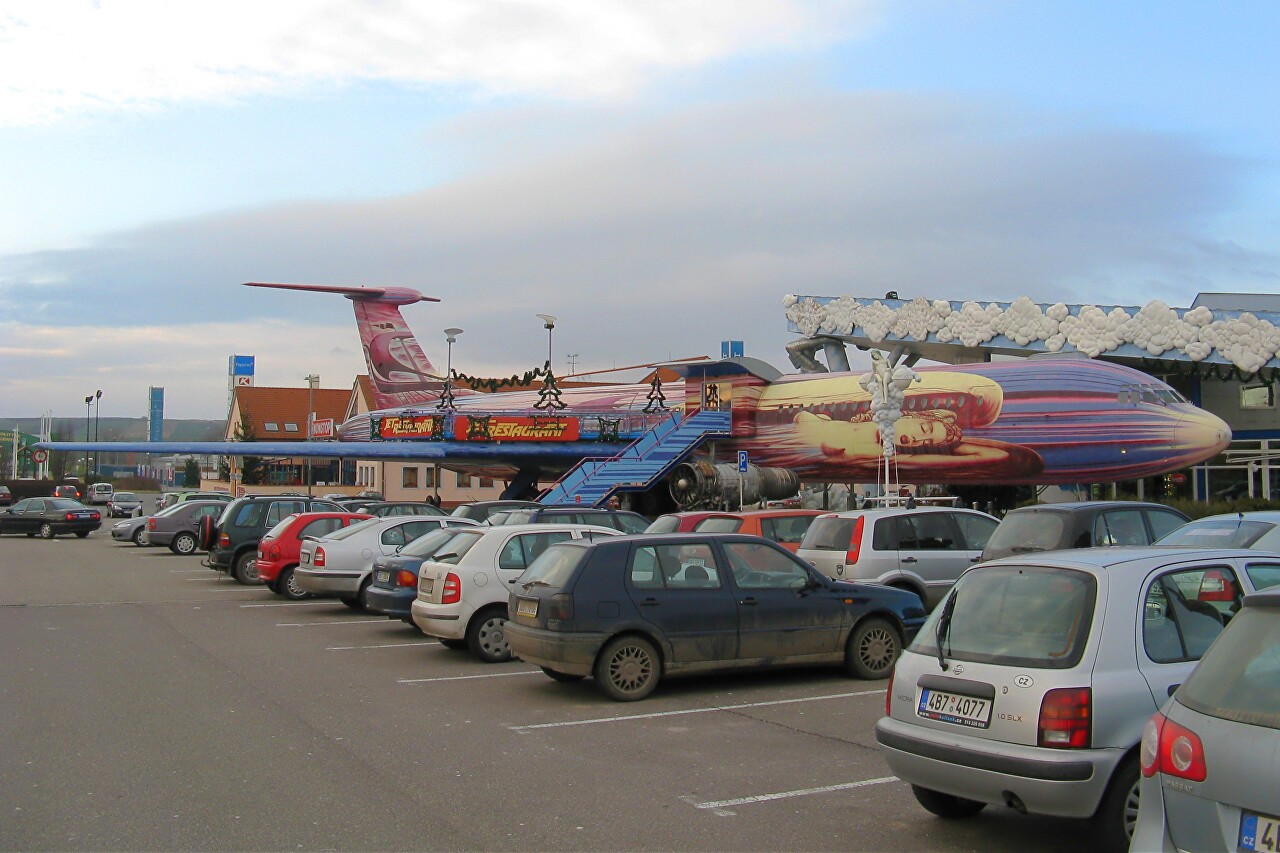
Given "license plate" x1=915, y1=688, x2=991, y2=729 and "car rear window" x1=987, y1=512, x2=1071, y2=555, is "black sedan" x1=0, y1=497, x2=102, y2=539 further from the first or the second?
"license plate" x1=915, y1=688, x2=991, y2=729

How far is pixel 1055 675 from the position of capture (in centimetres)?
554

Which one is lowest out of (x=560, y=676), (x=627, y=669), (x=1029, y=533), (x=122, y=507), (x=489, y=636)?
(x=122, y=507)

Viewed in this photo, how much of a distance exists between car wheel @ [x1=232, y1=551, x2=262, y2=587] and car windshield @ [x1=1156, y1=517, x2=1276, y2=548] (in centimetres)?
1615

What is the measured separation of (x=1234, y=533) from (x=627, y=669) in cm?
629

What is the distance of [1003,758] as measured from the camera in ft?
18.2

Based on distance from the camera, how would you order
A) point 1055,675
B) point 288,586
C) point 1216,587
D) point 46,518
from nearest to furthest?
point 1055,675 < point 1216,587 < point 288,586 < point 46,518

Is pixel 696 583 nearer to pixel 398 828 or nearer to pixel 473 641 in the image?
pixel 473 641

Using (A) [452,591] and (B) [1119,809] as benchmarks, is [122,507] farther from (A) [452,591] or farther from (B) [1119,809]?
(B) [1119,809]

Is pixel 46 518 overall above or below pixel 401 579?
below

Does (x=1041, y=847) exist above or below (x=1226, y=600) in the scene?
below

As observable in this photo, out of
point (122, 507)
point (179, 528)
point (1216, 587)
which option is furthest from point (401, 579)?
point (122, 507)

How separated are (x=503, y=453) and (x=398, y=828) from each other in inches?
1422

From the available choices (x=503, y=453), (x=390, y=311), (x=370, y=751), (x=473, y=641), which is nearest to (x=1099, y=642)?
(x=370, y=751)

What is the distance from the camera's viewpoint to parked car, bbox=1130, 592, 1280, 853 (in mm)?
3791
